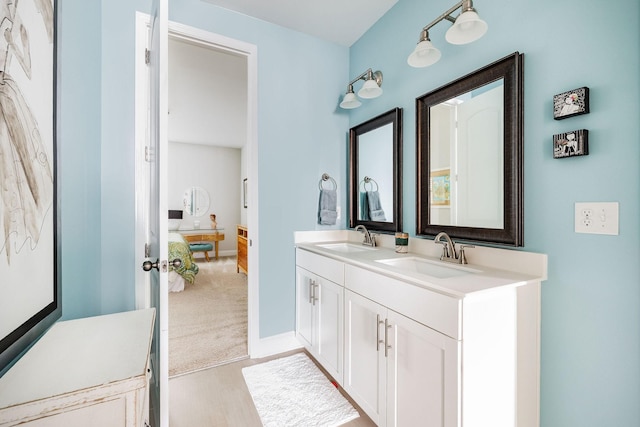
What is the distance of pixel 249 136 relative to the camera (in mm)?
2219

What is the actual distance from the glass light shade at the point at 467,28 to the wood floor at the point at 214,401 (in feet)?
6.68

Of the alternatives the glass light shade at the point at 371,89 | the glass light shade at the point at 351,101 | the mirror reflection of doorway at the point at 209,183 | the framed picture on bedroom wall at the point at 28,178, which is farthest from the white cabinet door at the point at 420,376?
the glass light shade at the point at 351,101

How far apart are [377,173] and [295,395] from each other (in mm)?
1653

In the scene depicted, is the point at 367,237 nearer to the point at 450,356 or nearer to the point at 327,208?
the point at 327,208

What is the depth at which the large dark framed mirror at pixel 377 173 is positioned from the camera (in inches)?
78.2

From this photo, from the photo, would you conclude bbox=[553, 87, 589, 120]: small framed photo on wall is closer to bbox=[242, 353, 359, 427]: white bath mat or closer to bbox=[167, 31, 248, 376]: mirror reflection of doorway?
bbox=[242, 353, 359, 427]: white bath mat

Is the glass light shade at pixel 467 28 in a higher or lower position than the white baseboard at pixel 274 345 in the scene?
higher

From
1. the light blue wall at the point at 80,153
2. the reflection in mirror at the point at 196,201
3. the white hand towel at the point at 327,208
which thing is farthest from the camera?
the reflection in mirror at the point at 196,201

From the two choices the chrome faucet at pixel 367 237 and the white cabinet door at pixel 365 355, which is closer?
the white cabinet door at pixel 365 355

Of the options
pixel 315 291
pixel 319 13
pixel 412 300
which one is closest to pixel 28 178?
pixel 412 300

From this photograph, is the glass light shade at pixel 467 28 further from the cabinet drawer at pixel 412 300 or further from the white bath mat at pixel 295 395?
the white bath mat at pixel 295 395

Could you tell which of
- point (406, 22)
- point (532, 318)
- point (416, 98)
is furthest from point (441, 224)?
point (406, 22)

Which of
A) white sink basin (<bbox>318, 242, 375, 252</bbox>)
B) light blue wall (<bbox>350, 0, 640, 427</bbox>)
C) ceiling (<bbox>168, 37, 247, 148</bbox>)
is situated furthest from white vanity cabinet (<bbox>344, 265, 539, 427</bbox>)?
ceiling (<bbox>168, 37, 247, 148</bbox>)

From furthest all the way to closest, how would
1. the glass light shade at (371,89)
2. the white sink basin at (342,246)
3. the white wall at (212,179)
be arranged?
the white wall at (212,179), the white sink basin at (342,246), the glass light shade at (371,89)
